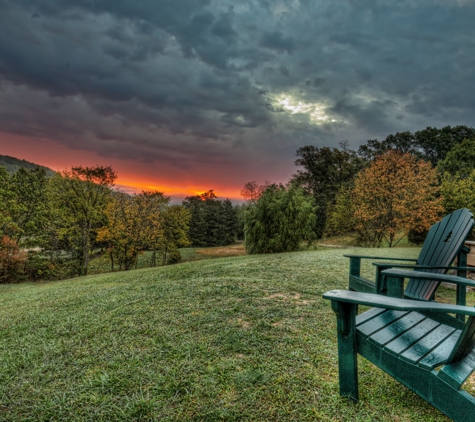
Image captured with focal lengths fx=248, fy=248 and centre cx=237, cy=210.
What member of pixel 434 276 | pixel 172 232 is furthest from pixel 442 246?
pixel 172 232

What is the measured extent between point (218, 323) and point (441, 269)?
7.25 ft

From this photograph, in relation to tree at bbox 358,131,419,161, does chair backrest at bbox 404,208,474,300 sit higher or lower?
lower

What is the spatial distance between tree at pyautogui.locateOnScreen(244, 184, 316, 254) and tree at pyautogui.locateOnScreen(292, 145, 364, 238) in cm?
1736

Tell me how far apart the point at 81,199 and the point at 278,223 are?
1416cm

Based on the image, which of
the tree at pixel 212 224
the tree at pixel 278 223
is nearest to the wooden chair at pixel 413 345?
the tree at pixel 278 223

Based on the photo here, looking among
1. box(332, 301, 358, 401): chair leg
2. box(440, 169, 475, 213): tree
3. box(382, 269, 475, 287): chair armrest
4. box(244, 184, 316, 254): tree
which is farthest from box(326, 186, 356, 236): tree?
box(332, 301, 358, 401): chair leg

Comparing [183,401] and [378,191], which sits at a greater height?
[378,191]

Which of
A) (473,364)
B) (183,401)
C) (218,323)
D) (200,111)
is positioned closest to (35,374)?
(183,401)

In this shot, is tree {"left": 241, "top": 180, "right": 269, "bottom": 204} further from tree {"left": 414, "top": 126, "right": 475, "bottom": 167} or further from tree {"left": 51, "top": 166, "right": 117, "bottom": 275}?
tree {"left": 414, "top": 126, "right": 475, "bottom": 167}

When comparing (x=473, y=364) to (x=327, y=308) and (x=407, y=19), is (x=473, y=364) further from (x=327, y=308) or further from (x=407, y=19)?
(x=407, y=19)

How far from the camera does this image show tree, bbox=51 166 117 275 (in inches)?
688

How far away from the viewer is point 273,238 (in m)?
13.0

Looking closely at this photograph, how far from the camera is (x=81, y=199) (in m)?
17.7

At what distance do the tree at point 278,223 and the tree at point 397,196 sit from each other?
14.1ft
